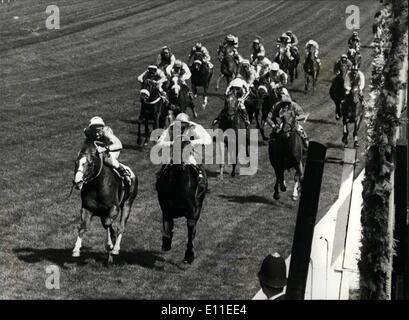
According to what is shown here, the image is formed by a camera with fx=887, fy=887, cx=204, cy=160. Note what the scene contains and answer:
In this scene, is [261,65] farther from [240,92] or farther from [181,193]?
[181,193]

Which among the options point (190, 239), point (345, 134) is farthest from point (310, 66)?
point (190, 239)

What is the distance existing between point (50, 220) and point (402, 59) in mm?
7390

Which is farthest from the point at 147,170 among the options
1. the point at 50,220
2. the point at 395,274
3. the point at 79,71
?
the point at 79,71

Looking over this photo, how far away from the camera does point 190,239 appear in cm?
1293

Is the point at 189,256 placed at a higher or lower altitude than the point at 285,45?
lower

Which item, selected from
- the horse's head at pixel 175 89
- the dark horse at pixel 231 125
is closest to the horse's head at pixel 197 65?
the horse's head at pixel 175 89

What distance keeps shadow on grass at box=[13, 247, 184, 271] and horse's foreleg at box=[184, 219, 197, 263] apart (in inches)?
8.1

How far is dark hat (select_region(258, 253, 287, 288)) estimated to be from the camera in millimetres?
9469

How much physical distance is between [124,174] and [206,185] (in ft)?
4.00

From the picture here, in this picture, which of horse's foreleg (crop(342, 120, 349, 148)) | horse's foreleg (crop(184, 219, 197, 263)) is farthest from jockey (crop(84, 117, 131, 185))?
horse's foreleg (crop(342, 120, 349, 148))

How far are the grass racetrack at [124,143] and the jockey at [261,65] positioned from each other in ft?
6.38

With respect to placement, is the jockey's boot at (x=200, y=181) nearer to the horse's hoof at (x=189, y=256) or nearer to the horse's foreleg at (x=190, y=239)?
the horse's foreleg at (x=190, y=239)

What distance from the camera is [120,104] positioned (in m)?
25.4

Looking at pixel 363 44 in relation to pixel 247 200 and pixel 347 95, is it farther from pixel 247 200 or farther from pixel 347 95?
pixel 247 200
